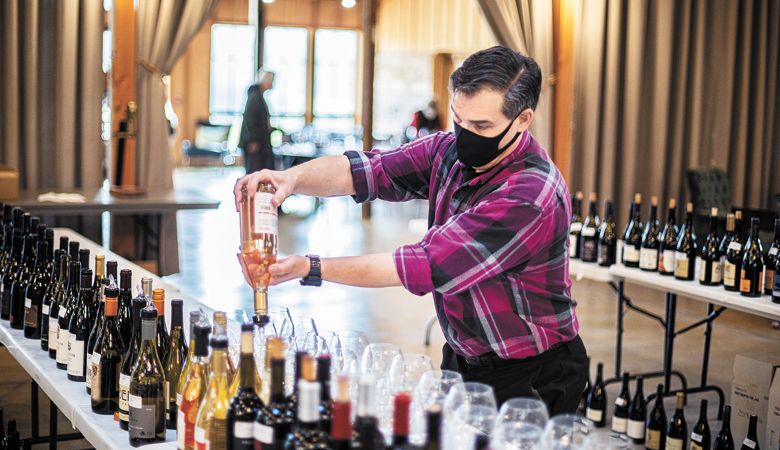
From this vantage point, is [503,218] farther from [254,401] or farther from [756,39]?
[756,39]

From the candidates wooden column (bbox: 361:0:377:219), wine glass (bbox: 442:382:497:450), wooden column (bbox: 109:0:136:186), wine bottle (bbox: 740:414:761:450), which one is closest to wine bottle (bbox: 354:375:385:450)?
wine glass (bbox: 442:382:497:450)

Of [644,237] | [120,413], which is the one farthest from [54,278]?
[644,237]

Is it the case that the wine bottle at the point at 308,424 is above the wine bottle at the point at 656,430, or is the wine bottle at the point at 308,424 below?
above

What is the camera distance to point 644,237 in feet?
16.2

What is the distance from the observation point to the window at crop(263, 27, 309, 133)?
18.0m

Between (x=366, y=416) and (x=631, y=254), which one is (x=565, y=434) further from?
(x=631, y=254)

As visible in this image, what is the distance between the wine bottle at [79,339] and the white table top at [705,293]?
2.60 metres

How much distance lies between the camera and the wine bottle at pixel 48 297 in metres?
2.81

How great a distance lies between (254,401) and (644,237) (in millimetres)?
3673

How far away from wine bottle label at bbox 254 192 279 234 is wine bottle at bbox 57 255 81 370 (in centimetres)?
81

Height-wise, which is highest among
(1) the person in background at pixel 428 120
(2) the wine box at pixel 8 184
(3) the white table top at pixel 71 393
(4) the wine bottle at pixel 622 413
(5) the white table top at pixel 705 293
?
(1) the person in background at pixel 428 120

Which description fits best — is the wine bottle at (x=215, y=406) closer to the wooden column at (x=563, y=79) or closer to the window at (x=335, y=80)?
the wooden column at (x=563, y=79)

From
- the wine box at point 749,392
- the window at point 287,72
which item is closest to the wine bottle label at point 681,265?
the wine box at point 749,392

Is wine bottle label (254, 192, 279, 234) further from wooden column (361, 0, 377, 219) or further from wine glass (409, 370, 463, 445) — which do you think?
wooden column (361, 0, 377, 219)
